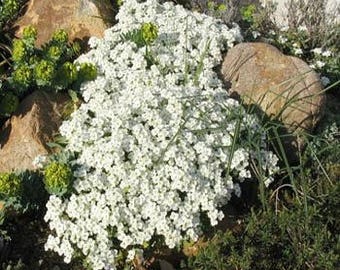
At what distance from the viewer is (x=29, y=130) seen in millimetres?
5445

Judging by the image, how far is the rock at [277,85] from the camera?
18.7 feet


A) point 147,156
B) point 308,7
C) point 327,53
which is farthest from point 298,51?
point 147,156

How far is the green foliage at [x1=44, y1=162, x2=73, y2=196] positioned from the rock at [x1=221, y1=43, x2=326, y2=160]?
177cm

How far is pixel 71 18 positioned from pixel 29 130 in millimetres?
1684

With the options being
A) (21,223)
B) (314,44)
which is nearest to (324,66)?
(314,44)

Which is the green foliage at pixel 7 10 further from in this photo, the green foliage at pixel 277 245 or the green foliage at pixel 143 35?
the green foliage at pixel 277 245

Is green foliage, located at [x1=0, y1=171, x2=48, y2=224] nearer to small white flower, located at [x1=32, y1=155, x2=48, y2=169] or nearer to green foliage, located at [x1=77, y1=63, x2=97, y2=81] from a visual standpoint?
small white flower, located at [x1=32, y1=155, x2=48, y2=169]

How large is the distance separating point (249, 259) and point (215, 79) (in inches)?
74.3

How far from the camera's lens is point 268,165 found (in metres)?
5.36

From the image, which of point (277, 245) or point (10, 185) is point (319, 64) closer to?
point (277, 245)

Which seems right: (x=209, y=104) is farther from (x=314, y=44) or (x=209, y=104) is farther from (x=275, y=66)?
(x=314, y=44)

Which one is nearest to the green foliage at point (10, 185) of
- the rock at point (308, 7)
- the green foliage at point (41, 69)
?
the green foliage at point (41, 69)

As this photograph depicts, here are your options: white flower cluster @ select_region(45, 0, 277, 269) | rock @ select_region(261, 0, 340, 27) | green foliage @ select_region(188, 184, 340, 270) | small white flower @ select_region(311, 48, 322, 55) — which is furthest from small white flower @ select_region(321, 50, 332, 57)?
green foliage @ select_region(188, 184, 340, 270)

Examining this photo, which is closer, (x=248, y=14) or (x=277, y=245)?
(x=277, y=245)
